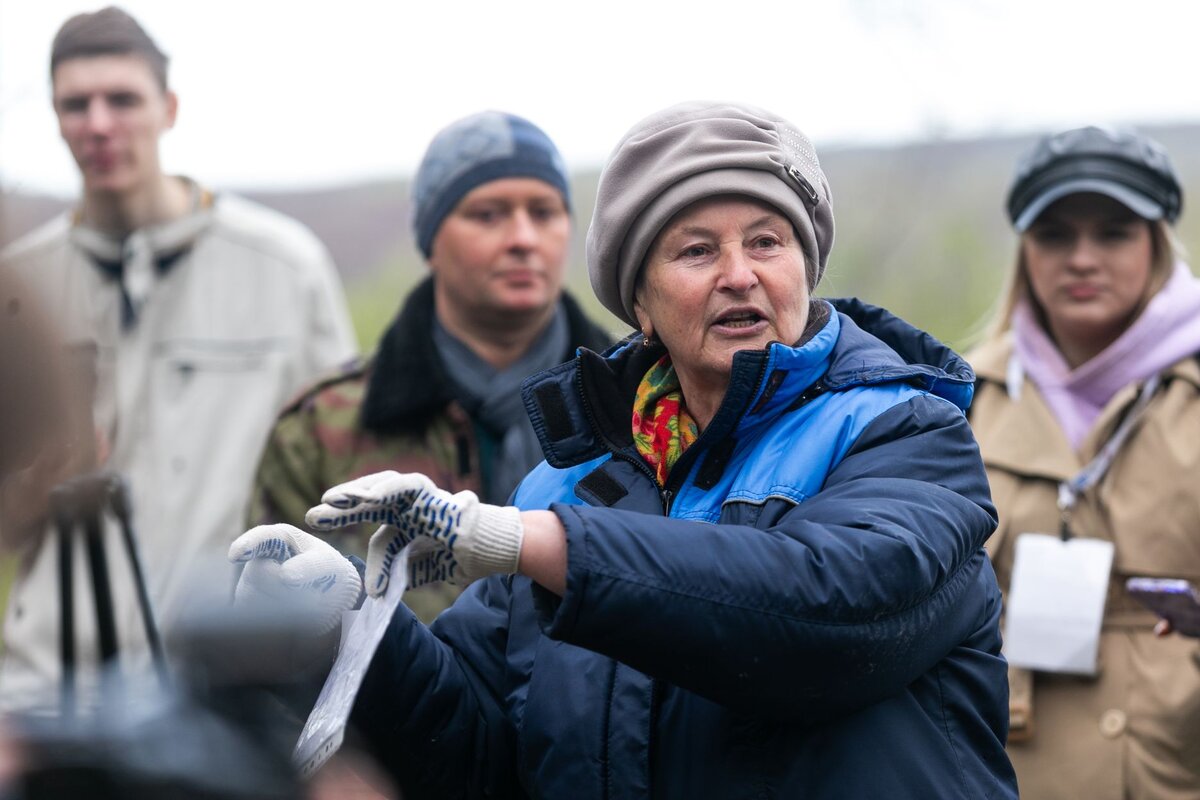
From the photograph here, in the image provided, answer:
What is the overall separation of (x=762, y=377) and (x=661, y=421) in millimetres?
243

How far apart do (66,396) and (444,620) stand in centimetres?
68

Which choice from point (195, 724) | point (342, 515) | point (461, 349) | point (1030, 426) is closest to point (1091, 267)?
point (1030, 426)

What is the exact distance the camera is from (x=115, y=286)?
5.02m

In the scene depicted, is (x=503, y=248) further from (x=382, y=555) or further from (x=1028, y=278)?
(x=382, y=555)

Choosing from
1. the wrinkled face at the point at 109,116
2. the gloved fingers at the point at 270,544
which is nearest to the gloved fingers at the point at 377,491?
the gloved fingers at the point at 270,544

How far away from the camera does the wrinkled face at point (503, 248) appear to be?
4469 millimetres

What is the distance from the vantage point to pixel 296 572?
7.30 feet

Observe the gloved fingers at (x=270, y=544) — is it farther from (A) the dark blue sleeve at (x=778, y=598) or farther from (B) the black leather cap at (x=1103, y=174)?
(B) the black leather cap at (x=1103, y=174)

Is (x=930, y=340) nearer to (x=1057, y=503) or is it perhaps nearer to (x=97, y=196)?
(x=1057, y=503)

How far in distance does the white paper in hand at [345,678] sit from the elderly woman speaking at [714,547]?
4 centimetres

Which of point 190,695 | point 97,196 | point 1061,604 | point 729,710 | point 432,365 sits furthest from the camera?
point 97,196

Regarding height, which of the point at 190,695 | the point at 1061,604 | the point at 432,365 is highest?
the point at 190,695

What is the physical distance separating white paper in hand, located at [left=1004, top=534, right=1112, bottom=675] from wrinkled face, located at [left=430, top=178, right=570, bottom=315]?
1.39 meters

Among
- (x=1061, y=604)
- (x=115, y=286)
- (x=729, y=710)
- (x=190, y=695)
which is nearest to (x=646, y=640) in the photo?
(x=729, y=710)
